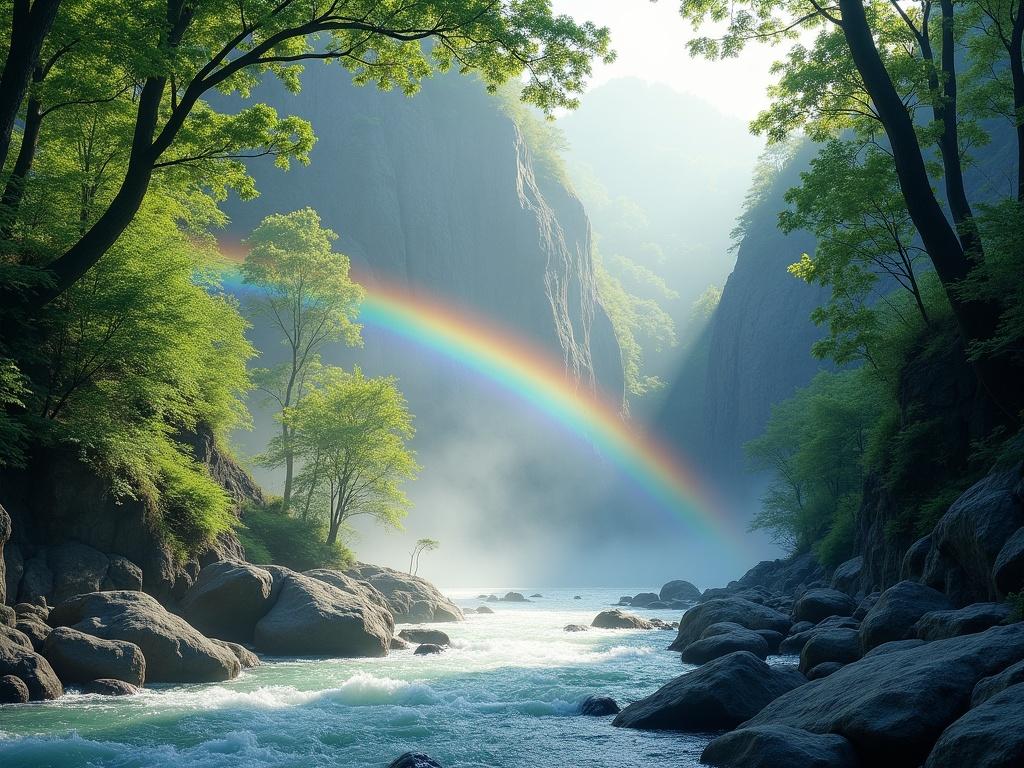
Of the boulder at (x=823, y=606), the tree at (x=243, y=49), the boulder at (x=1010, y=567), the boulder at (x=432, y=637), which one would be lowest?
the boulder at (x=432, y=637)

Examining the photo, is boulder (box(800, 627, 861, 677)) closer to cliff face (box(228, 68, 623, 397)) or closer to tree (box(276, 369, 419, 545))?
tree (box(276, 369, 419, 545))

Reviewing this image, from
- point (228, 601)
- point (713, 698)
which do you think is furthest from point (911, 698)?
point (228, 601)

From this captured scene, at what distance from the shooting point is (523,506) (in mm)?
79062

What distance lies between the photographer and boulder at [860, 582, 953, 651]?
34.5ft

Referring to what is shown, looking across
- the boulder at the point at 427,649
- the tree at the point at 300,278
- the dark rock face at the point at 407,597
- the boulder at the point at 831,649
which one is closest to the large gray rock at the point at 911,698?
the boulder at the point at 831,649

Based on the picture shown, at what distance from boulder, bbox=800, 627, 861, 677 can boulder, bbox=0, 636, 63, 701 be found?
11624mm

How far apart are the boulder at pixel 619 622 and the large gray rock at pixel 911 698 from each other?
21449mm

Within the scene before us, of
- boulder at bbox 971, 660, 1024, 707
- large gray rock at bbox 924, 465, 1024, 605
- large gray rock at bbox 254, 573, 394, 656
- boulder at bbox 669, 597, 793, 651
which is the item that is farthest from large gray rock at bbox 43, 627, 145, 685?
boulder at bbox 669, 597, 793, 651

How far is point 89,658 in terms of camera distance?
11.6m

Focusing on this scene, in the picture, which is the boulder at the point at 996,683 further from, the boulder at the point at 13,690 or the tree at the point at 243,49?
Result: the boulder at the point at 13,690

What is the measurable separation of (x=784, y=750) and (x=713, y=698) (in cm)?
329

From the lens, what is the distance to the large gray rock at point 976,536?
9836mm

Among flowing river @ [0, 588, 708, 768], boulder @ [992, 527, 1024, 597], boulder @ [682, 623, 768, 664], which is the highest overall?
boulder @ [992, 527, 1024, 597]

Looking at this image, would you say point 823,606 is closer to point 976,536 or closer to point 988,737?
point 976,536
